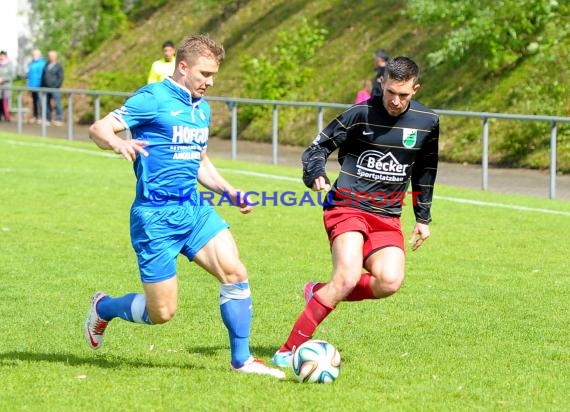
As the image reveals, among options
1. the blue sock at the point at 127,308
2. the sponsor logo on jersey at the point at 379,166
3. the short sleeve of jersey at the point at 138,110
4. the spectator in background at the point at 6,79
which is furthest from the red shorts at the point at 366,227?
the spectator in background at the point at 6,79

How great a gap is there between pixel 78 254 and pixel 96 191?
19.8ft

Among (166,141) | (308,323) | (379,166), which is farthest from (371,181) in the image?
(166,141)

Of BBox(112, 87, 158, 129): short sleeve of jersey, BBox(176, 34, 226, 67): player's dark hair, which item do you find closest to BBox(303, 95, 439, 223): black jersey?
BBox(176, 34, 226, 67): player's dark hair

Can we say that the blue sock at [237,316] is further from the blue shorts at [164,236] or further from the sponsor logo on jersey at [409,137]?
the sponsor logo on jersey at [409,137]

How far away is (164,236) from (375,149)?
150 centimetres

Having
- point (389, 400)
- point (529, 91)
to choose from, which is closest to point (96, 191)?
point (529, 91)

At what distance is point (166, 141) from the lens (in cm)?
733

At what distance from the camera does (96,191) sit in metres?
18.3

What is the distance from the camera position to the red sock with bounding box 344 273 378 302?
7836 millimetres

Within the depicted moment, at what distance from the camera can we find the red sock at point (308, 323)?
7.61 meters

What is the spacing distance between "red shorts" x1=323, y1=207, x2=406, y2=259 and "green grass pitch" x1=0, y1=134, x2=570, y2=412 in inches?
28.1

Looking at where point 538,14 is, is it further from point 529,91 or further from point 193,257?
point 193,257

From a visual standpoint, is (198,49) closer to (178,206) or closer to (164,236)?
(178,206)

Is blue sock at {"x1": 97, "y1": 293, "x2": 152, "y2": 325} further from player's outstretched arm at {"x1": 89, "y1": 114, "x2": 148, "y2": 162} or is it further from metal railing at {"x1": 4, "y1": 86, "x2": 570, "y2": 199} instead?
metal railing at {"x1": 4, "y1": 86, "x2": 570, "y2": 199}
